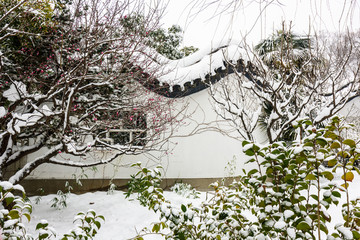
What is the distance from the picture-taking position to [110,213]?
199 inches

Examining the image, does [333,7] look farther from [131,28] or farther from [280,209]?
[131,28]

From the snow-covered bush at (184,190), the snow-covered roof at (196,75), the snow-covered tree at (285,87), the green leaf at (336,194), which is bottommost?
the snow-covered bush at (184,190)

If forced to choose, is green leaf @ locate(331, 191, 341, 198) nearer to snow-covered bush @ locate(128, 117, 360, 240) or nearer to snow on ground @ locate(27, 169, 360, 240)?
snow-covered bush @ locate(128, 117, 360, 240)

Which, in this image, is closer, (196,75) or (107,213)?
(107,213)

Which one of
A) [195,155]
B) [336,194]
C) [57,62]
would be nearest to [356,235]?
[336,194]

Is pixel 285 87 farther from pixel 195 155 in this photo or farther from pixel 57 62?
pixel 57 62

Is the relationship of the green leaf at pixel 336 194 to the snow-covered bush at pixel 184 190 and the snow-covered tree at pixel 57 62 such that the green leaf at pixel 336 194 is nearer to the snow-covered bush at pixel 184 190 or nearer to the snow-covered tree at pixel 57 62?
the snow-covered tree at pixel 57 62

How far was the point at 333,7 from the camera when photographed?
148 cm

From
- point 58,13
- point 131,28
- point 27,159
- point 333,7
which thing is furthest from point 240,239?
point 27,159

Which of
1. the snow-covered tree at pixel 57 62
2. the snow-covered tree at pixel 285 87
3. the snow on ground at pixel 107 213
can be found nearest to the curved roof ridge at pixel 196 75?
the snow-covered tree at pixel 285 87

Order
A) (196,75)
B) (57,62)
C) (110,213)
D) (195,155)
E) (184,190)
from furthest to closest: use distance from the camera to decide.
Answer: (195,155)
(196,75)
(184,190)
(110,213)
(57,62)

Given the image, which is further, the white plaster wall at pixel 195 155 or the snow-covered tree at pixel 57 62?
the white plaster wall at pixel 195 155

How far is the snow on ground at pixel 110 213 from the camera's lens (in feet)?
14.0

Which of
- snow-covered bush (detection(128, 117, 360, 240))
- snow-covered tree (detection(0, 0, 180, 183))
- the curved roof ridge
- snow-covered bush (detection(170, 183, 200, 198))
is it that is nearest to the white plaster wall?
the curved roof ridge
